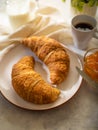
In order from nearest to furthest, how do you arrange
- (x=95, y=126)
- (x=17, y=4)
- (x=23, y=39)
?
(x=95, y=126) < (x=23, y=39) < (x=17, y=4)

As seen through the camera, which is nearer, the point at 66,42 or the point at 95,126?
the point at 95,126

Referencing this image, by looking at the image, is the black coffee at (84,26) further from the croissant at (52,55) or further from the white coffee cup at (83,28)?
the croissant at (52,55)

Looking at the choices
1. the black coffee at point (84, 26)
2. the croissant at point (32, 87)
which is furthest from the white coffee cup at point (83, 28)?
the croissant at point (32, 87)

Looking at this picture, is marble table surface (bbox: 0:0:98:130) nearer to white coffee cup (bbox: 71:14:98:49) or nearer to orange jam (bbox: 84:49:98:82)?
orange jam (bbox: 84:49:98:82)

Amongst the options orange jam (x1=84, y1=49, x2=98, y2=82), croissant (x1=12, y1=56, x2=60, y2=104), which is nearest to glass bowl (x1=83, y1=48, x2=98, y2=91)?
orange jam (x1=84, y1=49, x2=98, y2=82)

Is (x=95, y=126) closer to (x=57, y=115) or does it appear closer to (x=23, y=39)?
(x=57, y=115)

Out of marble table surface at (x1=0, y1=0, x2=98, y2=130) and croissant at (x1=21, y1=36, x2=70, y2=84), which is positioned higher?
croissant at (x1=21, y1=36, x2=70, y2=84)

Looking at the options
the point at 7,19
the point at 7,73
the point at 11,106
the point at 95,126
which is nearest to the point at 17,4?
the point at 7,19

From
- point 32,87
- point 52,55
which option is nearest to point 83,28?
point 52,55
